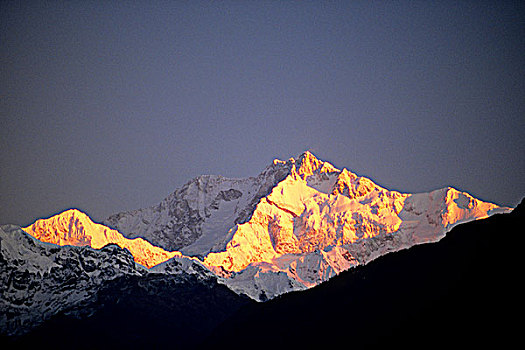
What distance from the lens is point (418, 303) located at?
135 metres

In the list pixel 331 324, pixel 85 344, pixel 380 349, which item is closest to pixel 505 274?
pixel 380 349

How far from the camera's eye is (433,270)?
14650 cm

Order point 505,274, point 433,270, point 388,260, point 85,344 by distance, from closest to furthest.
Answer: point 505,274 → point 433,270 → point 388,260 → point 85,344

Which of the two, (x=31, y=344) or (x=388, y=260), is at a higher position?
(x=388, y=260)

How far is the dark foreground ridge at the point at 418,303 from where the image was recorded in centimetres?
11025

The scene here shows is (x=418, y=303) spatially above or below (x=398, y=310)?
above

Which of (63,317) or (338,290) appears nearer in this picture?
(338,290)

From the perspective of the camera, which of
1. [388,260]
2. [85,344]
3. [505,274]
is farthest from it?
[85,344]

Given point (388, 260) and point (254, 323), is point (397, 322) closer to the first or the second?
point (388, 260)

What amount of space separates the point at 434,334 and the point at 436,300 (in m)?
12.4

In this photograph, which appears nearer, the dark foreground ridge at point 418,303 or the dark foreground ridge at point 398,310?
the dark foreground ridge at point 418,303

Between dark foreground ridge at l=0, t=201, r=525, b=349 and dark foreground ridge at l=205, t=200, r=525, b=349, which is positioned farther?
dark foreground ridge at l=0, t=201, r=525, b=349

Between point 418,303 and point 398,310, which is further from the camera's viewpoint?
point 398,310

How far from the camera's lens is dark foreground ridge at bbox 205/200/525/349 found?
4341 inches
